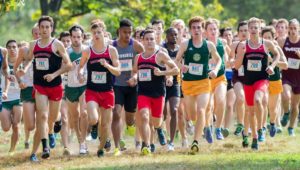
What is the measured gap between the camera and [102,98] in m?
16.5

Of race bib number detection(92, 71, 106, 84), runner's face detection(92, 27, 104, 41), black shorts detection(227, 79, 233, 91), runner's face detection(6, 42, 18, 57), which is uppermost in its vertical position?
runner's face detection(92, 27, 104, 41)

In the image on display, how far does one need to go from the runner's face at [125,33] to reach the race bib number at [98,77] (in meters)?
1.12

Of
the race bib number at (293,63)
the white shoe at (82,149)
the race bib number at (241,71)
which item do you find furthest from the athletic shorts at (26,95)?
the race bib number at (293,63)

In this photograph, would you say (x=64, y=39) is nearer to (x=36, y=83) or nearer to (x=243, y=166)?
(x=36, y=83)

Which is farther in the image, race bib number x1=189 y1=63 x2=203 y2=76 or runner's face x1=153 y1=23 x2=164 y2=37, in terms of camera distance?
runner's face x1=153 y1=23 x2=164 y2=37

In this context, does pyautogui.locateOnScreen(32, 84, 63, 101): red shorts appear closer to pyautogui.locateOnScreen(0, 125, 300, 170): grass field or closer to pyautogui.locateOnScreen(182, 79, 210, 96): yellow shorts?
pyautogui.locateOnScreen(0, 125, 300, 170): grass field

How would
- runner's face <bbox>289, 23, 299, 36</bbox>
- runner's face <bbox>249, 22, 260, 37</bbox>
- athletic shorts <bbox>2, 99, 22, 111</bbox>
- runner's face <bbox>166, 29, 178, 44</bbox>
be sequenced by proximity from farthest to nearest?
runner's face <bbox>289, 23, 299, 36</bbox>
athletic shorts <bbox>2, 99, 22, 111</bbox>
runner's face <bbox>166, 29, 178, 44</bbox>
runner's face <bbox>249, 22, 260, 37</bbox>

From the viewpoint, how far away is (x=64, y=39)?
19.2 metres

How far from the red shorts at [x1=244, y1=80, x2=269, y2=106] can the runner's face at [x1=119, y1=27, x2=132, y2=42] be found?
2.20 metres

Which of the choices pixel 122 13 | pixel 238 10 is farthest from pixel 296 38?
pixel 238 10

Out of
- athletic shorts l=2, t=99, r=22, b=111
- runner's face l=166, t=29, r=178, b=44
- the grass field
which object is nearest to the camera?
the grass field

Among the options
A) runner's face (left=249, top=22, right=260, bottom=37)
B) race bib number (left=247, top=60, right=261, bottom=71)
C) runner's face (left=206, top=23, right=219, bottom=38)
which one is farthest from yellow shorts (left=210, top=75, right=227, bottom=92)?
runner's face (left=249, top=22, right=260, bottom=37)

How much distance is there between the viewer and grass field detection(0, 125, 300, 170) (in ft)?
48.9

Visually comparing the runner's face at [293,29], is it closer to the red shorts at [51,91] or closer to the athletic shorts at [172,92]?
the athletic shorts at [172,92]
